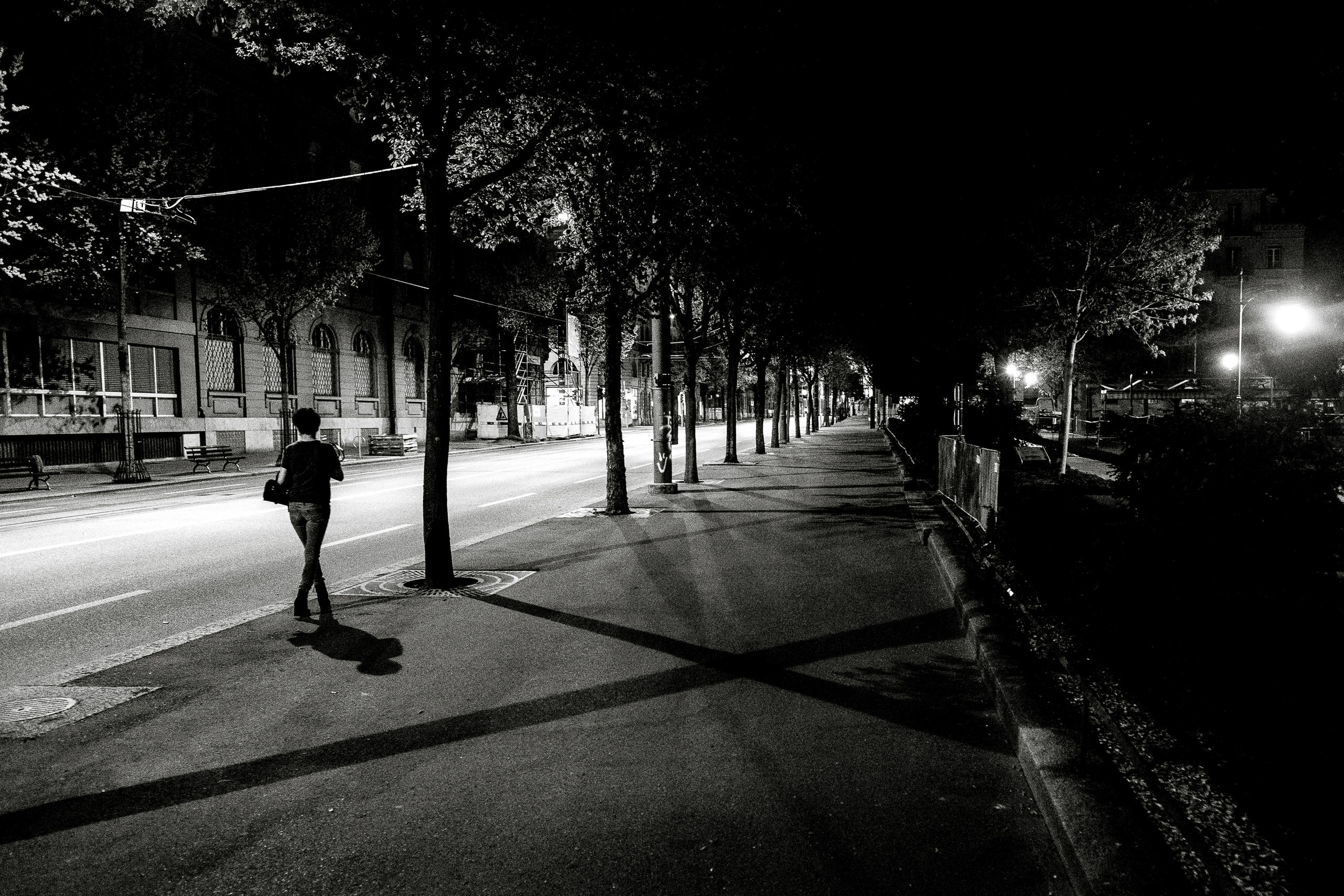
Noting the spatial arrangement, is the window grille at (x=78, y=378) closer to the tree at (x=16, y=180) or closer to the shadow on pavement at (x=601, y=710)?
the tree at (x=16, y=180)

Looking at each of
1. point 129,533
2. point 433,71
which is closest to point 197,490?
point 129,533

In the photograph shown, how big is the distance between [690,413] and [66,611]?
45.7 feet

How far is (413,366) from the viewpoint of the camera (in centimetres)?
4441

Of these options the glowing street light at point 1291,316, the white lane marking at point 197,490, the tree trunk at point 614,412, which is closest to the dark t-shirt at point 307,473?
the tree trunk at point 614,412

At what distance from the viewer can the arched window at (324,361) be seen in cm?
3669

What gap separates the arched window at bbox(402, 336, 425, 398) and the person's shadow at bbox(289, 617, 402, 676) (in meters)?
39.0

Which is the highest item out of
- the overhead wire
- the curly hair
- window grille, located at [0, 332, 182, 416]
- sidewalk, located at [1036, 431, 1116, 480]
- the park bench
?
the overhead wire

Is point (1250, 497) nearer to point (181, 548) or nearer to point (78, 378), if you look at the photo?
point (181, 548)

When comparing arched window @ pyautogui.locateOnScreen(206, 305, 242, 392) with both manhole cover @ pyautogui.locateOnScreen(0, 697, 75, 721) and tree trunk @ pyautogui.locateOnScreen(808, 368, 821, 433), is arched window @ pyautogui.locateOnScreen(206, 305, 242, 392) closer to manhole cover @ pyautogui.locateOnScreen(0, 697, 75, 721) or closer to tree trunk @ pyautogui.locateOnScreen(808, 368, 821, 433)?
manhole cover @ pyautogui.locateOnScreen(0, 697, 75, 721)

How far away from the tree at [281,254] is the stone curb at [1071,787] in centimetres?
2577

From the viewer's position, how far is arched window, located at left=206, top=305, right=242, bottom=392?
31.1m

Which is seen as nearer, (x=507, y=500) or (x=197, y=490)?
(x=507, y=500)

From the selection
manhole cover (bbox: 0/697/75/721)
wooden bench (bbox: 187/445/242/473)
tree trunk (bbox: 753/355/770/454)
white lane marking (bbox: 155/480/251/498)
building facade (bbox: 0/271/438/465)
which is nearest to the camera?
manhole cover (bbox: 0/697/75/721)

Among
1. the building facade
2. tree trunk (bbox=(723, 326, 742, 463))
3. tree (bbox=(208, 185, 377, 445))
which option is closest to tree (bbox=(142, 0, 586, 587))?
tree trunk (bbox=(723, 326, 742, 463))
